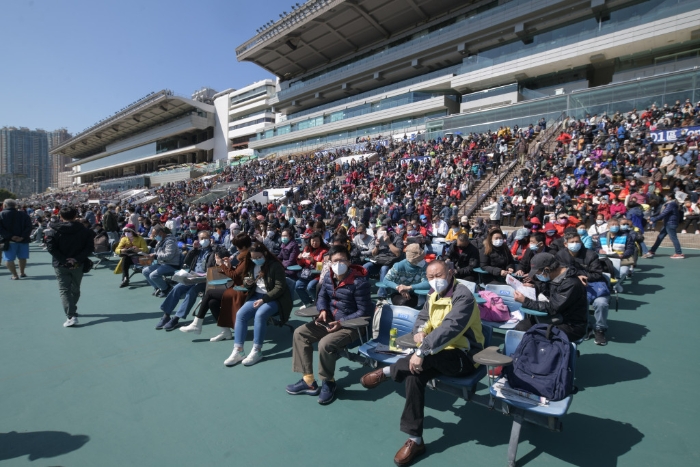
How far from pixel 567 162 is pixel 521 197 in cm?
276

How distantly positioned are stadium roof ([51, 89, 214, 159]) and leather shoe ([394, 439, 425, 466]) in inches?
2935

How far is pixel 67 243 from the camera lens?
532cm

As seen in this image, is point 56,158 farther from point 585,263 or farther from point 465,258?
point 585,263

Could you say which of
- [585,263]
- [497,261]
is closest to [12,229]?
[497,261]

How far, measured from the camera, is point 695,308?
5180mm

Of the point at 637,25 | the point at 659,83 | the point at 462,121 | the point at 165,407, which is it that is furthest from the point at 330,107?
the point at 165,407

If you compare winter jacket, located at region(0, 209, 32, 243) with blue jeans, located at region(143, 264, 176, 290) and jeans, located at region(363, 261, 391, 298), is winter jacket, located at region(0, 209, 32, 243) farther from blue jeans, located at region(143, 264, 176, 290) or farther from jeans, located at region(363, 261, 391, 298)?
jeans, located at region(363, 261, 391, 298)

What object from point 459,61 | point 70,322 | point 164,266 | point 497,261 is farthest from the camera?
point 459,61

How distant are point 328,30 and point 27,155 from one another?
136m

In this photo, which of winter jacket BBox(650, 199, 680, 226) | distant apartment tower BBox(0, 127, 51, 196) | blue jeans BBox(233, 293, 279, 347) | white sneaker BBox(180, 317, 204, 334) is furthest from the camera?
distant apartment tower BBox(0, 127, 51, 196)

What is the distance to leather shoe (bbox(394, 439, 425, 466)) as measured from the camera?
2.45 metres

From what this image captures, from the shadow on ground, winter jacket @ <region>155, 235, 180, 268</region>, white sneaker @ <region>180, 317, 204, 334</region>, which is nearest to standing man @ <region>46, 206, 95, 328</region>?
winter jacket @ <region>155, 235, 180, 268</region>

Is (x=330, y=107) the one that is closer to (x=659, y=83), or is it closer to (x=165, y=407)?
(x=659, y=83)

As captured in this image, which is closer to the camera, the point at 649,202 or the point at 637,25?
the point at 649,202
